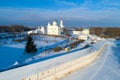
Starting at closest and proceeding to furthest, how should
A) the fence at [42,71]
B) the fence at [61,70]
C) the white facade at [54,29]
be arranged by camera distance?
the fence at [42,71] → the fence at [61,70] → the white facade at [54,29]

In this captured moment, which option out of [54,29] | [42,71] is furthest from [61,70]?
[54,29]

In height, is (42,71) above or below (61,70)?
above

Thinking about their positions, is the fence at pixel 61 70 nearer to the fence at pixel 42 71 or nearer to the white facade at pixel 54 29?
the fence at pixel 42 71

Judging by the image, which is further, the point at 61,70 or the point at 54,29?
the point at 54,29

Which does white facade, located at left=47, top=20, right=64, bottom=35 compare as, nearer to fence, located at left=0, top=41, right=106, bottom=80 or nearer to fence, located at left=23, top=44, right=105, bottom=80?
fence, located at left=23, top=44, right=105, bottom=80

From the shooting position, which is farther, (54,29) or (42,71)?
(54,29)

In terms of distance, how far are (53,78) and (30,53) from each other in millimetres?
13915

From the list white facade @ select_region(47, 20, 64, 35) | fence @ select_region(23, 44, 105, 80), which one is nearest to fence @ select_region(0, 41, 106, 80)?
fence @ select_region(23, 44, 105, 80)

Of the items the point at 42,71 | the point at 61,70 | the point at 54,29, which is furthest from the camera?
the point at 54,29

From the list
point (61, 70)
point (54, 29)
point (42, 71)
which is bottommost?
point (54, 29)

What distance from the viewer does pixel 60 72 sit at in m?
8.55

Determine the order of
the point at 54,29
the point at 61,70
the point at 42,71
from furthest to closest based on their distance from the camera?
the point at 54,29 < the point at 61,70 < the point at 42,71

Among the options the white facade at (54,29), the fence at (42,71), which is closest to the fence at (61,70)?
the fence at (42,71)

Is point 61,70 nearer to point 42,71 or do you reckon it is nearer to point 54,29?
point 42,71
